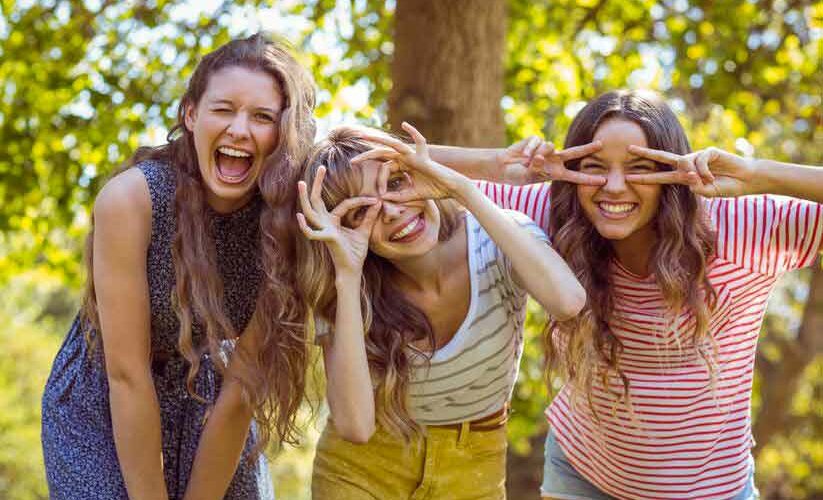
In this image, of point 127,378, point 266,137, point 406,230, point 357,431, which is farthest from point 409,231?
point 127,378

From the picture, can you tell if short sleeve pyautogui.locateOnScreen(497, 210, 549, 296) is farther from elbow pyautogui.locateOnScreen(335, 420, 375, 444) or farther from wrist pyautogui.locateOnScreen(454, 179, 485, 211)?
elbow pyautogui.locateOnScreen(335, 420, 375, 444)

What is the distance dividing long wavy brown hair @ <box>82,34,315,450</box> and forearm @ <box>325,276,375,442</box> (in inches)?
7.3

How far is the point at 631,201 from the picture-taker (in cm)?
349

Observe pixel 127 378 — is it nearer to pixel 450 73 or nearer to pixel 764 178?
pixel 764 178

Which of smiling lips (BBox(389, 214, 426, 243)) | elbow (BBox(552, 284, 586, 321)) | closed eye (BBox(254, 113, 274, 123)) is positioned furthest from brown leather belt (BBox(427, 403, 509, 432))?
closed eye (BBox(254, 113, 274, 123))

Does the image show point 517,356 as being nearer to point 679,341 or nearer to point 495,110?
point 679,341

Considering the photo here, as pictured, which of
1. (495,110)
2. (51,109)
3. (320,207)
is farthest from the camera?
(51,109)

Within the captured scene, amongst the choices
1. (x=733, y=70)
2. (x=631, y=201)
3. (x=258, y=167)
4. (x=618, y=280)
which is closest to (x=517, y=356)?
(x=618, y=280)

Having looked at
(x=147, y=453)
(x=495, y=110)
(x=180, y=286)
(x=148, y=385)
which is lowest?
(x=147, y=453)

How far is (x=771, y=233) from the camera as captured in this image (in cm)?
340

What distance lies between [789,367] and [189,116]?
7991 mm

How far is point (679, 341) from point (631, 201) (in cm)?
49

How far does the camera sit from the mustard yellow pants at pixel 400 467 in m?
3.52

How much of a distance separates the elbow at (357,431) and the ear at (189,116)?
42.7 inches
